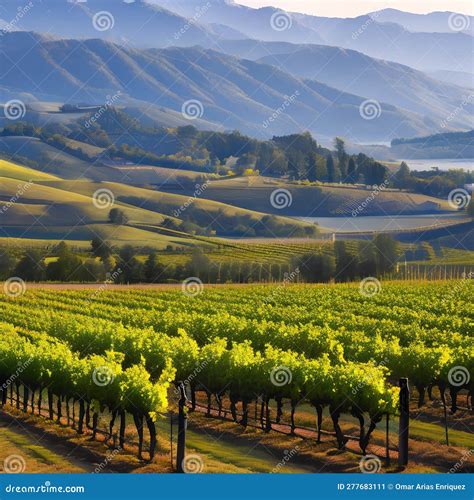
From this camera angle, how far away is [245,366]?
33.2m

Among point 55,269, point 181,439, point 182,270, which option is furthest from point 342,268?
point 181,439

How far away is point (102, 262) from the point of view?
118 meters

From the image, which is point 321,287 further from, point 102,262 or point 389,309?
point 102,262

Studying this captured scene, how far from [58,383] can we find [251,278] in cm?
7082

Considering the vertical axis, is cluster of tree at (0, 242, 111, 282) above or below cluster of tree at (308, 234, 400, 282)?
below

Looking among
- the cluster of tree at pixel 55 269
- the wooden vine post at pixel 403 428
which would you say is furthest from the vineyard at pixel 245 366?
the cluster of tree at pixel 55 269

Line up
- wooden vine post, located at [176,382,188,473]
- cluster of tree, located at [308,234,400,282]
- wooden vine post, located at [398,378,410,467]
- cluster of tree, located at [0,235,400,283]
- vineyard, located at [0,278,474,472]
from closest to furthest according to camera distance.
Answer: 1. wooden vine post, located at [176,382,188,473]
2. wooden vine post, located at [398,378,410,467]
3. vineyard, located at [0,278,474,472]
4. cluster of tree, located at [308,234,400,282]
5. cluster of tree, located at [0,235,400,283]

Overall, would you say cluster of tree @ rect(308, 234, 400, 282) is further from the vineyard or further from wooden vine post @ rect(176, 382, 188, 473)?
wooden vine post @ rect(176, 382, 188, 473)

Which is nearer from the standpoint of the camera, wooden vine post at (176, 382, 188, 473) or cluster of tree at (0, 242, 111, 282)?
wooden vine post at (176, 382, 188, 473)

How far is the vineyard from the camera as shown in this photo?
29.4m

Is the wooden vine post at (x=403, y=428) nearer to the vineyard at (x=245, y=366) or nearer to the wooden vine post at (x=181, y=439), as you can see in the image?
the vineyard at (x=245, y=366)

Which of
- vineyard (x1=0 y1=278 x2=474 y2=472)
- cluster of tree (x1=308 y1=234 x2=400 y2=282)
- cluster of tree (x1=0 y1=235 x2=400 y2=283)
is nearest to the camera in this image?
vineyard (x1=0 y1=278 x2=474 y2=472)

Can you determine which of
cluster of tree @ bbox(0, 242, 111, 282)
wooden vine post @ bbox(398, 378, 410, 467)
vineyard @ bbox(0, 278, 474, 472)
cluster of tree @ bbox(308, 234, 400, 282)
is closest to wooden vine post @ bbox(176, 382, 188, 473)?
vineyard @ bbox(0, 278, 474, 472)

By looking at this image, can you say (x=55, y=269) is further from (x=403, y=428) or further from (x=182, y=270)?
(x=403, y=428)
